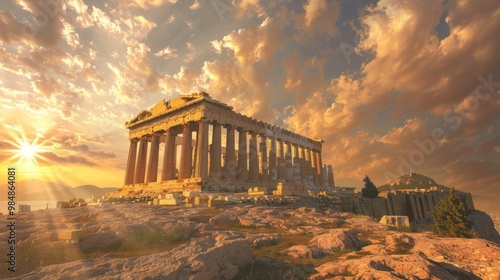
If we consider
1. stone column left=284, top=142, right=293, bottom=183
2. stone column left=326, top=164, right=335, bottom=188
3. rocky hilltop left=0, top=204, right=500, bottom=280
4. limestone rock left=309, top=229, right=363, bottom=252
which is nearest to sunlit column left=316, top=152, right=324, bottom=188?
stone column left=326, top=164, right=335, bottom=188

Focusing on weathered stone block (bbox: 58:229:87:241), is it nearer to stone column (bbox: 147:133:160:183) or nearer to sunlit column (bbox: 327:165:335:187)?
stone column (bbox: 147:133:160:183)

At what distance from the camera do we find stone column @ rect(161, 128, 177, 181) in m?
37.3

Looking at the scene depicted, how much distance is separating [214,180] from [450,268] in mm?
27233

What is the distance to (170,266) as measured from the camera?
221 inches

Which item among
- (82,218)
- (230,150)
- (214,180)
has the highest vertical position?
(230,150)

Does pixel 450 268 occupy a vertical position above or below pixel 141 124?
below

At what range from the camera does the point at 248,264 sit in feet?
23.2

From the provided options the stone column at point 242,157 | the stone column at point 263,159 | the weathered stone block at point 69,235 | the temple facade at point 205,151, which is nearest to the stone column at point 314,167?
the temple facade at point 205,151

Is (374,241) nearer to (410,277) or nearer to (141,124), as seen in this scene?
(410,277)

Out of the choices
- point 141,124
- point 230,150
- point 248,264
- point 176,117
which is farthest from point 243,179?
point 248,264

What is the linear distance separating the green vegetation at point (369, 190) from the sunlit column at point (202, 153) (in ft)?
72.5

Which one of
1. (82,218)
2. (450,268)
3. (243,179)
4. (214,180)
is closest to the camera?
(450,268)

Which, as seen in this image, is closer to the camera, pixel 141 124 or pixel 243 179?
pixel 243 179

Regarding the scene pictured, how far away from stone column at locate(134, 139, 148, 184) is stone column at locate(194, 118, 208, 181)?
15611mm
